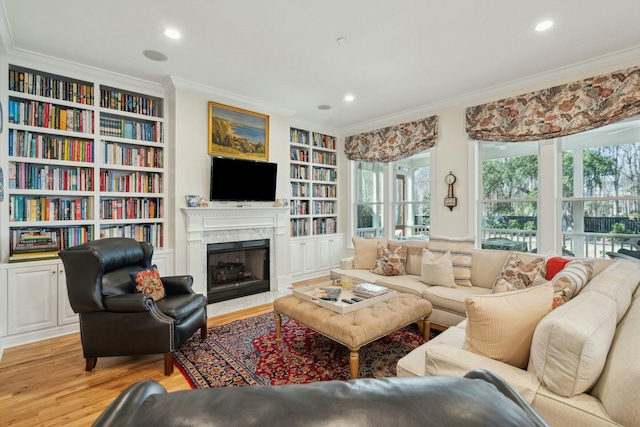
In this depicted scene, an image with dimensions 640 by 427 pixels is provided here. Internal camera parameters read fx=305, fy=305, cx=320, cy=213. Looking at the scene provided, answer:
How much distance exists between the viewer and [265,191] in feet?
14.5

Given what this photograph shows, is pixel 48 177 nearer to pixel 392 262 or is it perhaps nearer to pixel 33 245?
pixel 33 245

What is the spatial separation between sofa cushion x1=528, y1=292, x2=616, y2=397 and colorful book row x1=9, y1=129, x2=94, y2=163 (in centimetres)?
413

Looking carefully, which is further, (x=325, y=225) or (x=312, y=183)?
(x=325, y=225)

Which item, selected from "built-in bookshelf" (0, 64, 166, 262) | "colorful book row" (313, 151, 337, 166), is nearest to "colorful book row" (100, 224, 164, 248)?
"built-in bookshelf" (0, 64, 166, 262)

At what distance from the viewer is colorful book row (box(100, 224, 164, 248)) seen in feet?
11.4

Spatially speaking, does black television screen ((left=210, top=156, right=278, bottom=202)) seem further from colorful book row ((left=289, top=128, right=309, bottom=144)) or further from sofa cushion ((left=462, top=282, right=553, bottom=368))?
sofa cushion ((left=462, top=282, right=553, bottom=368))

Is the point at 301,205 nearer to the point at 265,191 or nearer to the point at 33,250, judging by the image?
the point at 265,191

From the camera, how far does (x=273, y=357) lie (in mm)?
2520

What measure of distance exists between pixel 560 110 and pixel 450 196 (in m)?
1.52

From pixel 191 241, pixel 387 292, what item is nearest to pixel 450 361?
pixel 387 292

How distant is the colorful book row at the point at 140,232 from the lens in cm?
348

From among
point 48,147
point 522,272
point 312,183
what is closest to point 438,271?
point 522,272

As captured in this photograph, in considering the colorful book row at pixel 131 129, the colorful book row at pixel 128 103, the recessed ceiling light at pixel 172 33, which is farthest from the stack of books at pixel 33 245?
the recessed ceiling light at pixel 172 33

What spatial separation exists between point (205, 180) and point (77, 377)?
7.77 ft
